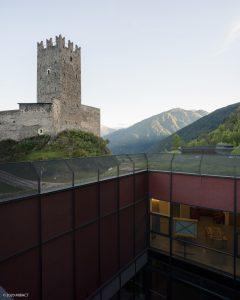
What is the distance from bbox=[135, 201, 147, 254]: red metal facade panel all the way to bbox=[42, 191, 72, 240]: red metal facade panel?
613 centimetres

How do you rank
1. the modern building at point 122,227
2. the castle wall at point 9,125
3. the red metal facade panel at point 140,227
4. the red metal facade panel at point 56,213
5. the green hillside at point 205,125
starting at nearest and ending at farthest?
the modern building at point 122,227
the red metal facade panel at point 56,213
the red metal facade panel at point 140,227
the castle wall at point 9,125
the green hillside at point 205,125

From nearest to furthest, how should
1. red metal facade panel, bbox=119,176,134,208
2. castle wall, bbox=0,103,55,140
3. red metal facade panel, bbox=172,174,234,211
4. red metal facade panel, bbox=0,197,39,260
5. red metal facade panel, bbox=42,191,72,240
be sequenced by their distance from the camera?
red metal facade panel, bbox=0,197,39,260 < red metal facade panel, bbox=42,191,72,240 < red metal facade panel, bbox=172,174,234,211 < red metal facade panel, bbox=119,176,134,208 < castle wall, bbox=0,103,55,140

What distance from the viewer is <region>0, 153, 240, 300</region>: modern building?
8.97m

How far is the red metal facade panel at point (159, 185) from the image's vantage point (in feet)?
53.6

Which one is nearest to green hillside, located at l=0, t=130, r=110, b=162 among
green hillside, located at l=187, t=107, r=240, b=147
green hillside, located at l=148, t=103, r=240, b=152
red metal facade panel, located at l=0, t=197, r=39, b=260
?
red metal facade panel, located at l=0, t=197, r=39, b=260

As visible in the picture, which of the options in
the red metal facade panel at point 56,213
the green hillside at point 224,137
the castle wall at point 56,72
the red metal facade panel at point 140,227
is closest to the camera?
the red metal facade panel at point 56,213

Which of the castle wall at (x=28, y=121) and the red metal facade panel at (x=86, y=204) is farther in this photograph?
the castle wall at (x=28, y=121)

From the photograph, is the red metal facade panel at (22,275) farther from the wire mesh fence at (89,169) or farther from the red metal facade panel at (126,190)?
the red metal facade panel at (126,190)

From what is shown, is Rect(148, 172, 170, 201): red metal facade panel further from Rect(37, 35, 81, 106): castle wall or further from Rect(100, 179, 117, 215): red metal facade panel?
Rect(37, 35, 81, 106): castle wall

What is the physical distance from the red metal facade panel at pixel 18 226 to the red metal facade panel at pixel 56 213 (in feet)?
1.25

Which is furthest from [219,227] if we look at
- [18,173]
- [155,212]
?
[18,173]

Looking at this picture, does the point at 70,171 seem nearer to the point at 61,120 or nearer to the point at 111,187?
the point at 111,187

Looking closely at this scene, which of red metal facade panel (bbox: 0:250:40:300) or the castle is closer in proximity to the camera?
red metal facade panel (bbox: 0:250:40:300)

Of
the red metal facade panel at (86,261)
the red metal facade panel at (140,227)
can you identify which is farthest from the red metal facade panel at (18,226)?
the red metal facade panel at (140,227)
